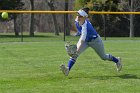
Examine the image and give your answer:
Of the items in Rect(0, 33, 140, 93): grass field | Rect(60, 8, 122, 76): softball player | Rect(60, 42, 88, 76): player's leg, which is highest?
Rect(60, 8, 122, 76): softball player

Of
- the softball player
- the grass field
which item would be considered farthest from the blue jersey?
the grass field

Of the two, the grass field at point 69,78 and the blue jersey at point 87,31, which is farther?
the blue jersey at point 87,31

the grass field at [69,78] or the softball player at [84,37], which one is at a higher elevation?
the softball player at [84,37]

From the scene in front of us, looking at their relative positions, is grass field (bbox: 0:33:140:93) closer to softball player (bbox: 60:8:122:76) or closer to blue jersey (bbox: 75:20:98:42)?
softball player (bbox: 60:8:122:76)

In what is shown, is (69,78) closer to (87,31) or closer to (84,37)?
(84,37)

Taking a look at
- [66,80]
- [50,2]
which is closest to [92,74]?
[66,80]

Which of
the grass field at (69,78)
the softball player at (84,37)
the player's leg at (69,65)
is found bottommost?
→ the grass field at (69,78)

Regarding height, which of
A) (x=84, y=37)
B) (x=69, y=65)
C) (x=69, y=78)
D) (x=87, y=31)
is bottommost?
(x=69, y=78)

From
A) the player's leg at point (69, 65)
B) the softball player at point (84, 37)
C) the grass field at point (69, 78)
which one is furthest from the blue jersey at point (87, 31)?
the grass field at point (69, 78)

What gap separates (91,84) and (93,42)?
142 cm

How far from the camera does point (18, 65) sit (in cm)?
1160

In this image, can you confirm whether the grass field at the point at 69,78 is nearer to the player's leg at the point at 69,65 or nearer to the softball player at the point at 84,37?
the player's leg at the point at 69,65

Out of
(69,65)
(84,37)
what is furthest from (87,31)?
(69,65)

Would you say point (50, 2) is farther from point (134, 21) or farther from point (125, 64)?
point (125, 64)
